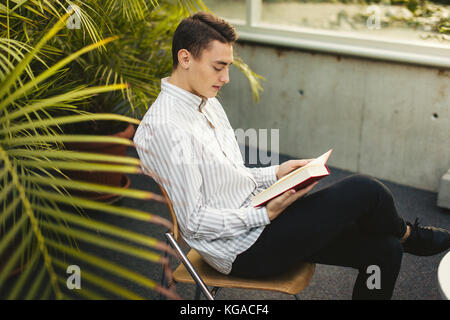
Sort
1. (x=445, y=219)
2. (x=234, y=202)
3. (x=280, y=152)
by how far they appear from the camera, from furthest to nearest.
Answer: (x=280, y=152), (x=445, y=219), (x=234, y=202)

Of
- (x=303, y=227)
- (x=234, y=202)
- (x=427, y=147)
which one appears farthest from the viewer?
(x=427, y=147)

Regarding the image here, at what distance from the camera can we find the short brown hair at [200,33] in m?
1.52

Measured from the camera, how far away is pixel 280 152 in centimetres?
367

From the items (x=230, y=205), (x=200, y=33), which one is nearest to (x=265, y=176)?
(x=230, y=205)

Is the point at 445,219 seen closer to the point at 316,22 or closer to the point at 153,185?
the point at 316,22

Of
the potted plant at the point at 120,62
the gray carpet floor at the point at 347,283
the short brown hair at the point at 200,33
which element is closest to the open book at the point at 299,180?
the short brown hair at the point at 200,33

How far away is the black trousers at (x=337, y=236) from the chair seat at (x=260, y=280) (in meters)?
0.02

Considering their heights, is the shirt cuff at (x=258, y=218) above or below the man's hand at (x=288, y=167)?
below

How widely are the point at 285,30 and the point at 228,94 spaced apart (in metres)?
0.69

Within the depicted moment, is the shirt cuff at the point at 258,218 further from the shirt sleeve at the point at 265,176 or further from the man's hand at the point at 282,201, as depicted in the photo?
the shirt sleeve at the point at 265,176

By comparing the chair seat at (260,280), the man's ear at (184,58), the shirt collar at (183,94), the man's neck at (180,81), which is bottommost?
the chair seat at (260,280)

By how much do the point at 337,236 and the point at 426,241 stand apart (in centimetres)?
38
